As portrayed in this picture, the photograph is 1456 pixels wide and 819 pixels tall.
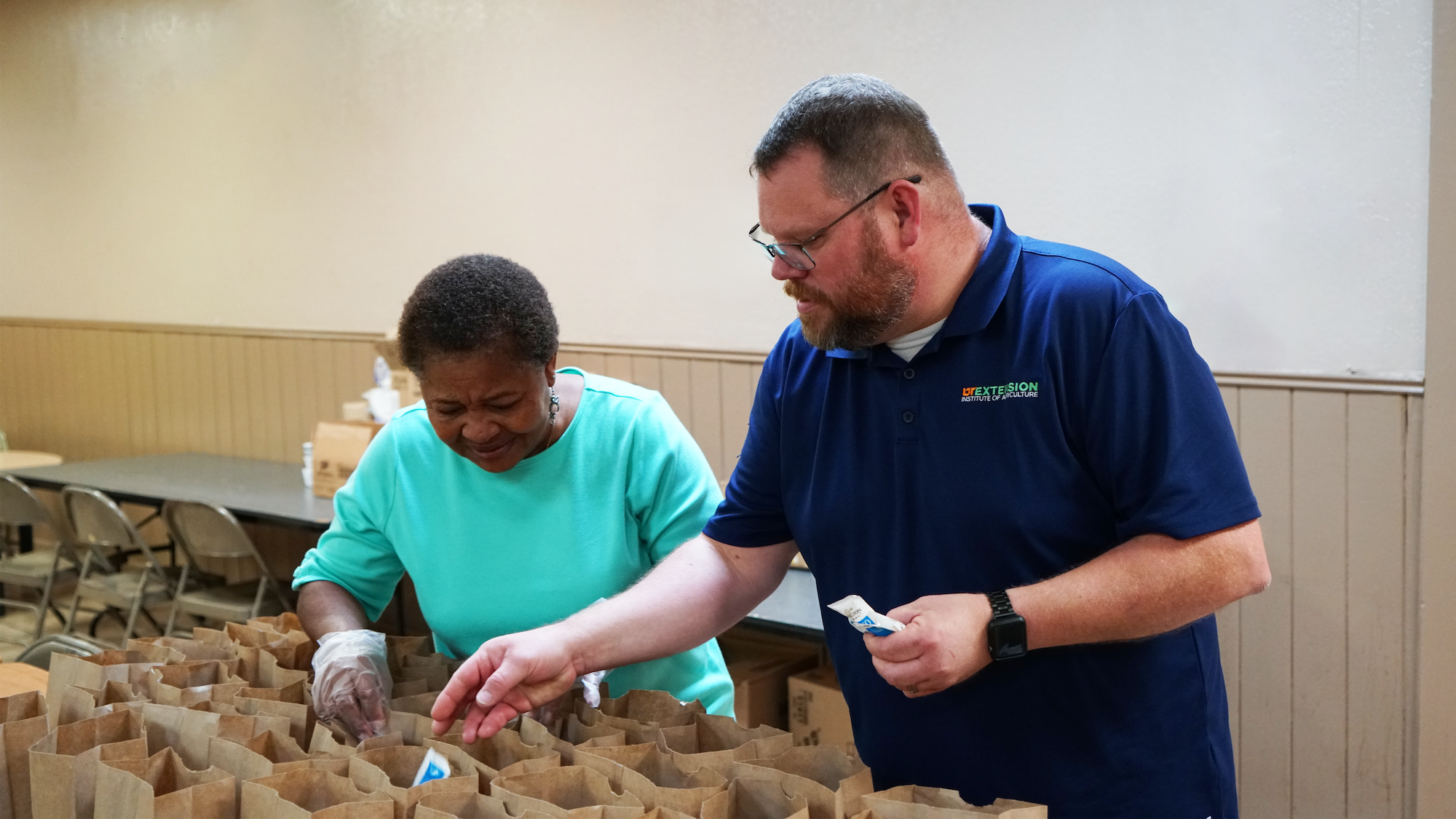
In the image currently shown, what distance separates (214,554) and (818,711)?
233cm

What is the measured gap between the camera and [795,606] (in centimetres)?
315

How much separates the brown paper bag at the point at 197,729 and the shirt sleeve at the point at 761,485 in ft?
2.02

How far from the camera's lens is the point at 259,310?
5.71 meters

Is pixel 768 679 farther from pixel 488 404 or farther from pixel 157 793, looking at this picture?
pixel 157 793

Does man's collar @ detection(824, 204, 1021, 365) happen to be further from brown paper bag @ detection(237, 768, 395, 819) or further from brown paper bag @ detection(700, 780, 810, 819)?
brown paper bag @ detection(237, 768, 395, 819)

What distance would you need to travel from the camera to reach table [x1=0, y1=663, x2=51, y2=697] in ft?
6.89

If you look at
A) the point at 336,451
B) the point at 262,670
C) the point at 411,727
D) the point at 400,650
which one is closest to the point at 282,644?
the point at 262,670

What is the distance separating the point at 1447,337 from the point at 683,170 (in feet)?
7.91

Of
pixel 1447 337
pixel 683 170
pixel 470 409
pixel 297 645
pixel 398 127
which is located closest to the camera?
pixel 470 409

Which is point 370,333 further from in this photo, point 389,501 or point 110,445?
point 389,501

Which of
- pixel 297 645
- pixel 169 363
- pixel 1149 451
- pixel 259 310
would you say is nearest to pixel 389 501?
pixel 297 645

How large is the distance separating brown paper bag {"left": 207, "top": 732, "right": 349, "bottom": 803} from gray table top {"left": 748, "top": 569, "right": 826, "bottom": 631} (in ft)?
4.96

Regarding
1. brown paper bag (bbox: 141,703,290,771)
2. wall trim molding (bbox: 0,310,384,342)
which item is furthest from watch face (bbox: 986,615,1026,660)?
wall trim molding (bbox: 0,310,384,342)

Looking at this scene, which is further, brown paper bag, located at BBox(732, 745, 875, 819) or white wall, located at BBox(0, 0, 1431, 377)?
white wall, located at BBox(0, 0, 1431, 377)
